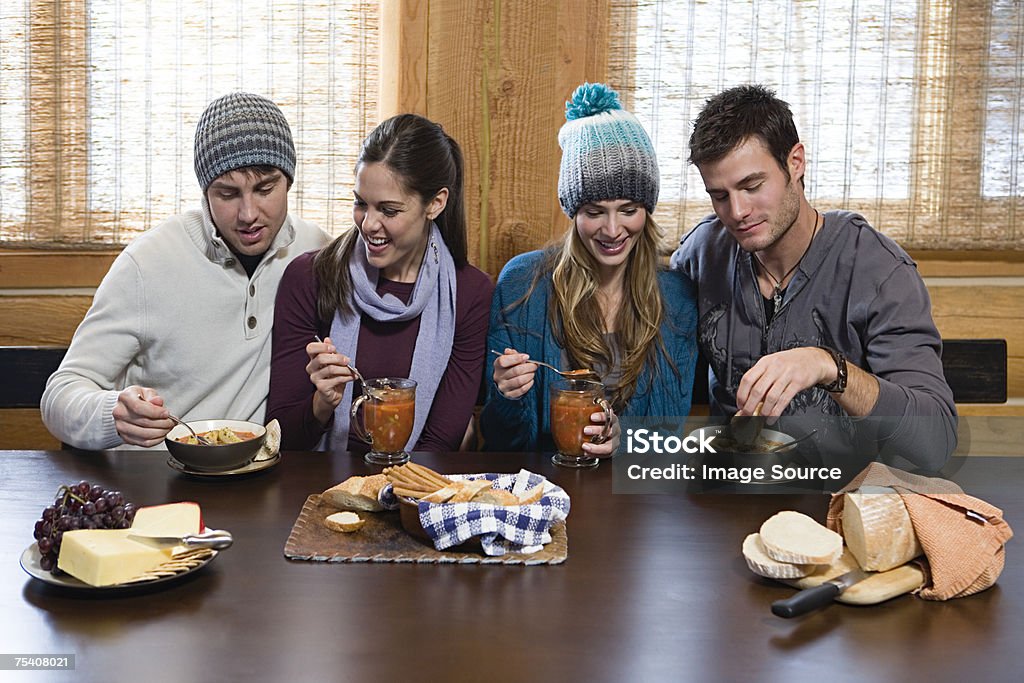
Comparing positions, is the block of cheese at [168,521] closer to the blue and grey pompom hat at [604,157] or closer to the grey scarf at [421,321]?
the grey scarf at [421,321]

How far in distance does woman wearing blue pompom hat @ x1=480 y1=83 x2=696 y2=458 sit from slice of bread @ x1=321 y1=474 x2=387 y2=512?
30.1 inches

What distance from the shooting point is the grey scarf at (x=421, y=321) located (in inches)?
94.2

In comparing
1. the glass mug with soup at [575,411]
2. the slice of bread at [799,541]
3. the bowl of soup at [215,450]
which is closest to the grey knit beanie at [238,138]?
the bowl of soup at [215,450]

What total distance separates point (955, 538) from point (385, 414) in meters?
0.97

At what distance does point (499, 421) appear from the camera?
239cm

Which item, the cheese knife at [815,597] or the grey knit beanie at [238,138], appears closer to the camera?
the cheese knife at [815,597]

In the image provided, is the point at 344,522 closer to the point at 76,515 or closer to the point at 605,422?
the point at 76,515

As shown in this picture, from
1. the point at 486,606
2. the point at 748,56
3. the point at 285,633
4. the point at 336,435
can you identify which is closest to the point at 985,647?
the point at 486,606

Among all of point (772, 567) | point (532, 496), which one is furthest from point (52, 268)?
point (772, 567)

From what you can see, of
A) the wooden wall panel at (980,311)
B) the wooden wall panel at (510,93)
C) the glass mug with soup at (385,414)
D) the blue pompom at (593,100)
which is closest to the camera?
the glass mug with soup at (385,414)

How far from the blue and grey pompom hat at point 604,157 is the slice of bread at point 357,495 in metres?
1.02

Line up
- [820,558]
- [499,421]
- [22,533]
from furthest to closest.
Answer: [499,421]
[22,533]
[820,558]

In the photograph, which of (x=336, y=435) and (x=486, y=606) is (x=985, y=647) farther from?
(x=336, y=435)

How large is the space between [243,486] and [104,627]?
53 cm
